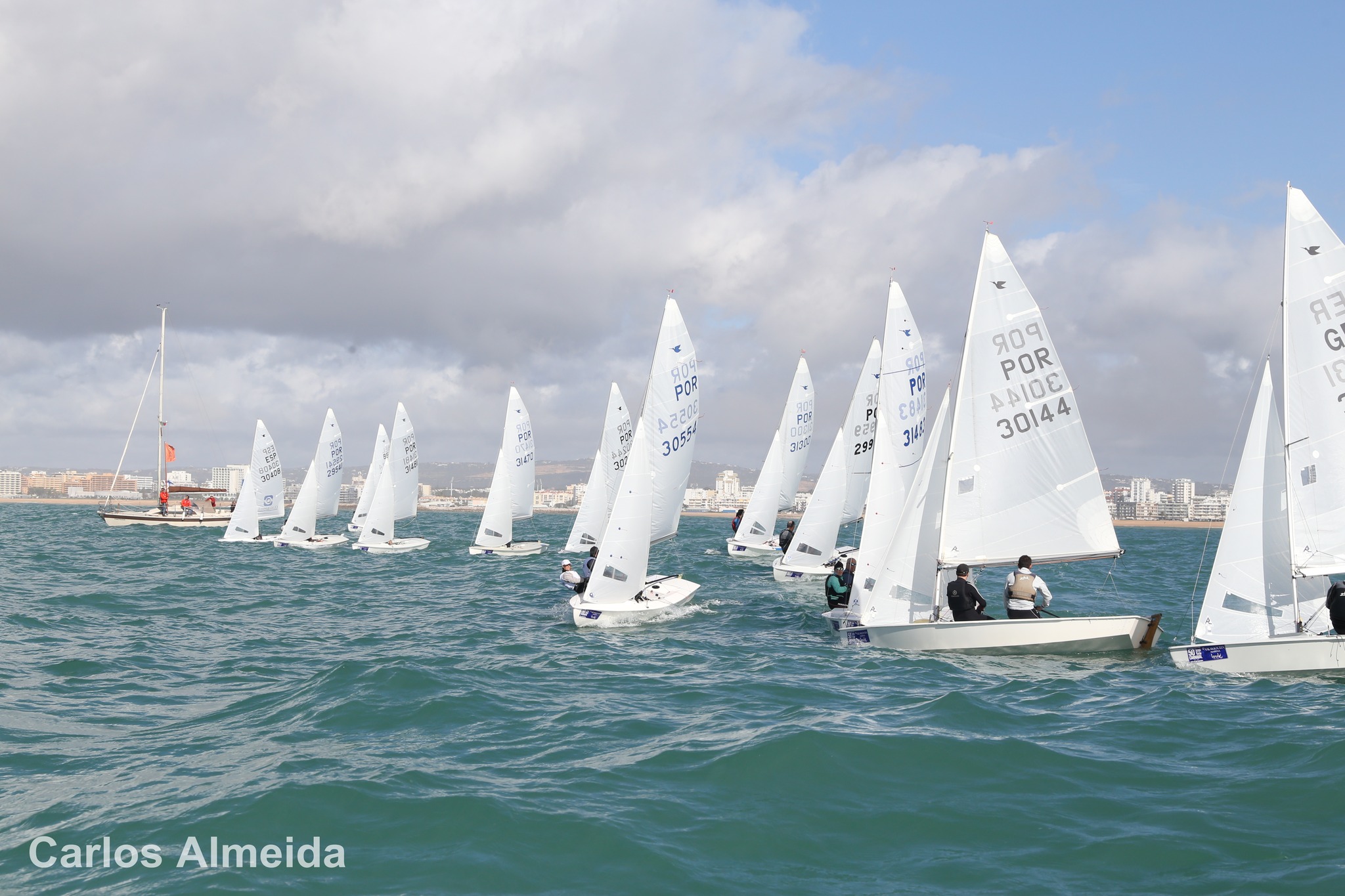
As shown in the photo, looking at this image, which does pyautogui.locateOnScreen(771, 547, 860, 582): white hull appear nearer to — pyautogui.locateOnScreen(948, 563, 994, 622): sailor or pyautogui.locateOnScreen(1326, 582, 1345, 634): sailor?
pyautogui.locateOnScreen(948, 563, 994, 622): sailor

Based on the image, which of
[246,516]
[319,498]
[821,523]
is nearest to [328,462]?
[319,498]

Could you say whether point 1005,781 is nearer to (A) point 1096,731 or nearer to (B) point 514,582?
(A) point 1096,731

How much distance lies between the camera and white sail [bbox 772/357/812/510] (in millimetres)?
32812

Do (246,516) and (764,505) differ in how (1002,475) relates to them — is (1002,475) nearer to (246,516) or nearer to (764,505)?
(764,505)

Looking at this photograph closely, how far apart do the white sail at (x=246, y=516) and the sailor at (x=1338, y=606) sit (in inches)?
1475

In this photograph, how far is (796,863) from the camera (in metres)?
5.85

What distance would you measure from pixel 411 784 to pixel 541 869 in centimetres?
189

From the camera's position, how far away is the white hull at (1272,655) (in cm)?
1093

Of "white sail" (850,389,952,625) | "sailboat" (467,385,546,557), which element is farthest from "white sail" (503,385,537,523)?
"white sail" (850,389,952,625)

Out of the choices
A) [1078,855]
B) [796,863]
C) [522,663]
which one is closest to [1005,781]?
[1078,855]

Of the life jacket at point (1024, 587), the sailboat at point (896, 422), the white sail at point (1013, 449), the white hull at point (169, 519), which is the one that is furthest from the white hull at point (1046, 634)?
the white hull at point (169, 519)

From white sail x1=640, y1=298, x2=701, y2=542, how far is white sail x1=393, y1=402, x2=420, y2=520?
835 inches

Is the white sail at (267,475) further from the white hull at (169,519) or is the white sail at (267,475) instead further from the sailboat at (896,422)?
the sailboat at (896,422)

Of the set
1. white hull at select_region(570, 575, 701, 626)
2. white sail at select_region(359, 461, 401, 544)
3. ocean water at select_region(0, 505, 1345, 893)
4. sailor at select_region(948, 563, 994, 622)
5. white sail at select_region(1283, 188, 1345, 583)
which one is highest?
white sail at select_region(1283, 188, 1345, 583)
